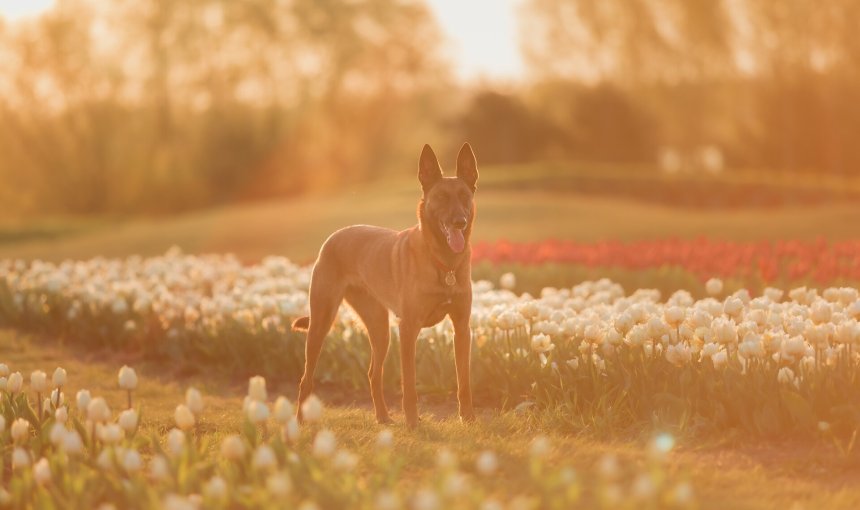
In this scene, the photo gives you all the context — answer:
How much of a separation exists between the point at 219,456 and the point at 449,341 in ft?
10.4

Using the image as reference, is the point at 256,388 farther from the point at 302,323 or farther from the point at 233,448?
the point at 302,323

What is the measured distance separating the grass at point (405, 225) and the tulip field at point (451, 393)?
11998 millimetres

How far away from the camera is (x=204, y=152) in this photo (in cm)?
4538

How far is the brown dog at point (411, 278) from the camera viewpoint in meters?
6.69

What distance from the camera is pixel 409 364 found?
274 inches

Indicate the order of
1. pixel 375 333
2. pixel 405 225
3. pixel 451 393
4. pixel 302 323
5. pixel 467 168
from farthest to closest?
pixel 405 225, pixel 451 393, pixel 302 323, pixel 375 333, pixel 467 168

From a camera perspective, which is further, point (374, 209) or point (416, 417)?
point (374, 209)

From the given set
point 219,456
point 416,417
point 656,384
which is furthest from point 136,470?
point 656,384

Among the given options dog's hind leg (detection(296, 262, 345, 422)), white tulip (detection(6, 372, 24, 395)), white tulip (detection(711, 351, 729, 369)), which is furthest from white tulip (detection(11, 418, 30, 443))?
white tulip (detection(711, 351, 729, 369))

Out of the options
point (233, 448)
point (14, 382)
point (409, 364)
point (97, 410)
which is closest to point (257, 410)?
point (233, 448)

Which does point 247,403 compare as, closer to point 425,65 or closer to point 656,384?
point 656,384

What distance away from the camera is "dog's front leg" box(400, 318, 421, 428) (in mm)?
6879

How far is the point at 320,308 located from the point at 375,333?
452 millimetres

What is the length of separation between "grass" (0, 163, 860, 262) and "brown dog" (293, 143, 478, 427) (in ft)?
49.3
